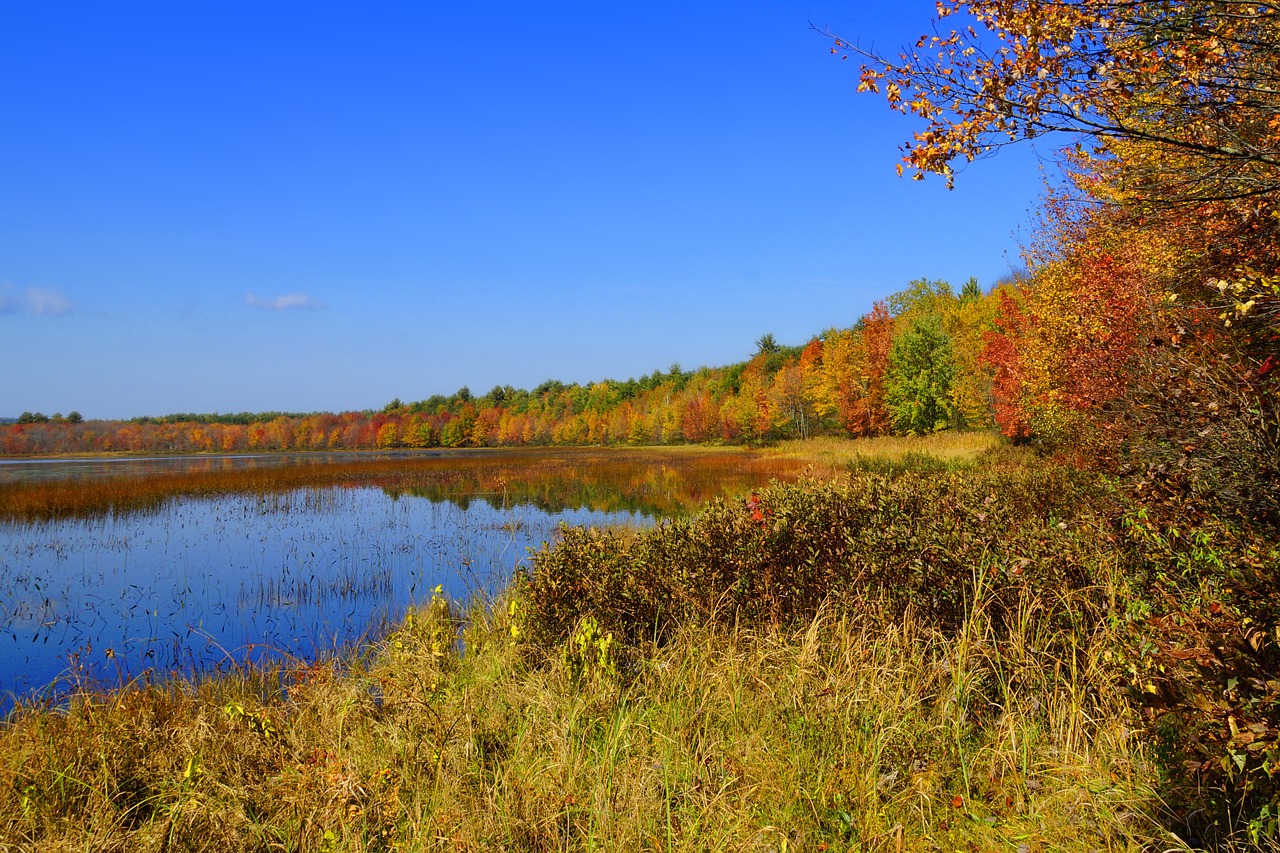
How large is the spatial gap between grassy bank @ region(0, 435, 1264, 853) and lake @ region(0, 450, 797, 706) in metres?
2.52

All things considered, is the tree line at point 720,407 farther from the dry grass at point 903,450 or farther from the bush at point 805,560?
the bush at point 805,560

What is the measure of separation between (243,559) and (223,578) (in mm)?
1897

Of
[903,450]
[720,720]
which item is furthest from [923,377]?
[720,720]

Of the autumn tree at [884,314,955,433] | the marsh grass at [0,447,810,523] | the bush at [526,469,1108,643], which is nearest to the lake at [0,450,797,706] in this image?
the marsh grass at [0,447,810,523]

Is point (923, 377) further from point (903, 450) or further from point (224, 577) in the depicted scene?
point (224, 577)

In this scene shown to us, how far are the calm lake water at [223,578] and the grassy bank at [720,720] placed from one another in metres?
2.45

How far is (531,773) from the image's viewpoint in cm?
411

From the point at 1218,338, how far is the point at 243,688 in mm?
11417

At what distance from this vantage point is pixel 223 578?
13086mm

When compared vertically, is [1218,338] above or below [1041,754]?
above

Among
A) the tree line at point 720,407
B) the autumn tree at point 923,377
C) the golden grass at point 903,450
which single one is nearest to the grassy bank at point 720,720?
the golden grass at point 903,450

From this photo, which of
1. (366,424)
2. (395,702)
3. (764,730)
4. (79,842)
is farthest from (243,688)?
(366,424)

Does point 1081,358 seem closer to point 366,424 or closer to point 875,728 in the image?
point 875,728

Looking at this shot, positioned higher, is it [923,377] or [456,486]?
[923,377]
